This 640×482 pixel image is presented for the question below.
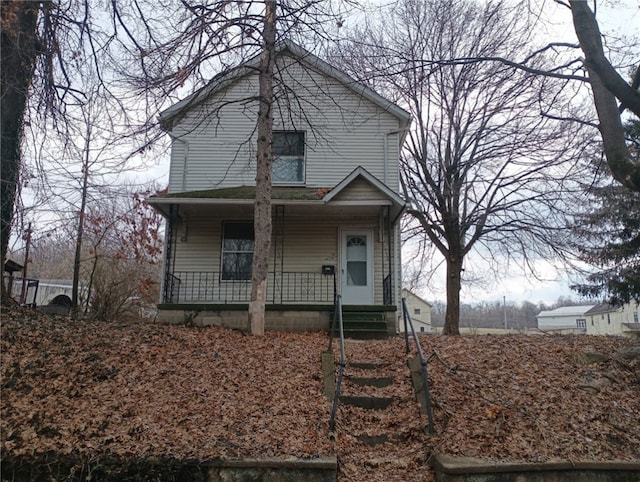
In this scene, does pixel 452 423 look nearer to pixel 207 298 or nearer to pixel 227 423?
pixel 227 423

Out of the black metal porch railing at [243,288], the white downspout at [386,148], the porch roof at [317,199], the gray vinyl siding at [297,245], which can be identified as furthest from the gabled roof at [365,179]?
the black metal porch railing at [243,288]

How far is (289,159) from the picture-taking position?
12.8m

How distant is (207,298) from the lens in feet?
38.4

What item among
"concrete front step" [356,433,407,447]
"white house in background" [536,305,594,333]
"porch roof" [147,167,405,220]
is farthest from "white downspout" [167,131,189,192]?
"white house in background" [536,305,594,333]

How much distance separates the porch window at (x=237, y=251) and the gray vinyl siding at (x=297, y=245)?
0.20 m

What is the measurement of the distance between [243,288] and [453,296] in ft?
24.0

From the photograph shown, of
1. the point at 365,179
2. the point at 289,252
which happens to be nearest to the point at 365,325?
the point at 289,252

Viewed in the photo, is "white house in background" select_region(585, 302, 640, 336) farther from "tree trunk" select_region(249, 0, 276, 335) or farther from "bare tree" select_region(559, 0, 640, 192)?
"tree trunk" select_region(249, 0, 276, 335)

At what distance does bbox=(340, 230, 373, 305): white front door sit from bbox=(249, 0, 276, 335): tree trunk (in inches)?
150

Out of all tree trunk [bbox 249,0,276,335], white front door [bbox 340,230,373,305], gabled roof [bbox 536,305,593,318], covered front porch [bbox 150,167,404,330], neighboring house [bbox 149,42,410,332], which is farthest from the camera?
gabled roof [bbox 536,305,593,318]

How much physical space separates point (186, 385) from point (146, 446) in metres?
1.34

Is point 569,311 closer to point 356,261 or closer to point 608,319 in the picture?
point 608,319

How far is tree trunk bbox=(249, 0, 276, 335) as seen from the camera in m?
8.44

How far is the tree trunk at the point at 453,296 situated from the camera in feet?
47.6
